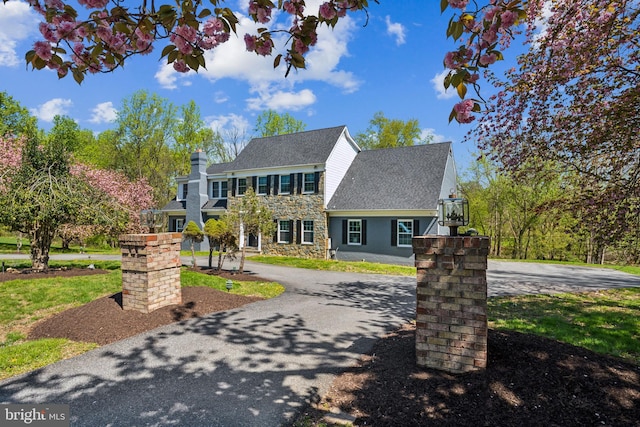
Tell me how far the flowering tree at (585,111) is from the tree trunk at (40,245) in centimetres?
1293

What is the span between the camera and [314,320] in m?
6.62

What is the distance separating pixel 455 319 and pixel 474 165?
86.1 feet

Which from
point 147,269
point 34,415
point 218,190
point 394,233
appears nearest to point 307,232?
point 394,233

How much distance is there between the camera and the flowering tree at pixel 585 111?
213 inches

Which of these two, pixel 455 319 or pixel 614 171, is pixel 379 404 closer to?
pixel 455 319

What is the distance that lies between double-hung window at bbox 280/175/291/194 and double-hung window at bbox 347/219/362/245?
467 cm

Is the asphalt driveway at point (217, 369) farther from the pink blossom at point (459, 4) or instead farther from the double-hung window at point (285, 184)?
the double-hung window at point (285, 184)

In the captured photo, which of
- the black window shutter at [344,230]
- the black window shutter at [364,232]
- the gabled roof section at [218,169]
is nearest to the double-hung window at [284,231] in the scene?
the black window shutter at [344,230]

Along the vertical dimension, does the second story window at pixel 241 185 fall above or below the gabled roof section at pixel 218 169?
below

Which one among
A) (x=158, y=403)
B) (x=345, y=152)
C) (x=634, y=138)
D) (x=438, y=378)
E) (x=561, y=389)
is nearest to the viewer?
(x=561, y=389)

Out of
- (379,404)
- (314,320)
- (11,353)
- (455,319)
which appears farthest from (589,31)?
(11,353)

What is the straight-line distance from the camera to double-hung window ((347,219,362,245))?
1903 centimetres

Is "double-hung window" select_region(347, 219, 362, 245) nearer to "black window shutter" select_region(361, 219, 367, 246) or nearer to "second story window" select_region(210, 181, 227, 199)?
"black window shutter" select_region(361, 219, 367, 246)

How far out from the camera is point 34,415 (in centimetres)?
327
